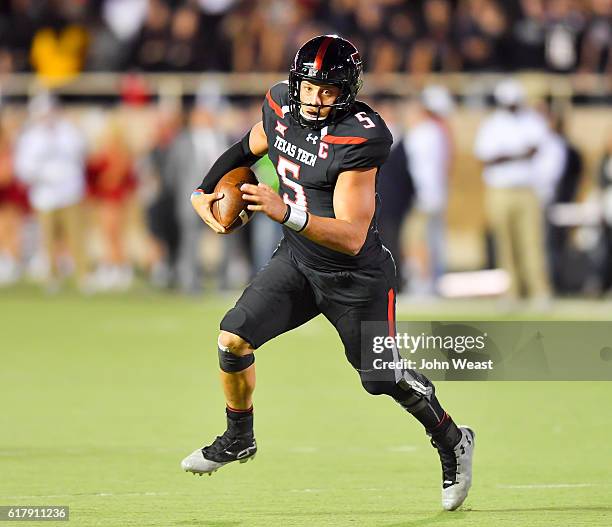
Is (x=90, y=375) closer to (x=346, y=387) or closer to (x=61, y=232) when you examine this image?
(x=346, y=387)

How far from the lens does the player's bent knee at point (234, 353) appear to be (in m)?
6.68

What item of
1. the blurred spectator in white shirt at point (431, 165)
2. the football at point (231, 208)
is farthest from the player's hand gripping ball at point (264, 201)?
the blurred spectator in white shirt at point (431, 165)

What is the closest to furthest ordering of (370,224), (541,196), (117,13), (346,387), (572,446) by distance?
(370,224)
(572,446)
(346,387)
(541,196)
(117,13)

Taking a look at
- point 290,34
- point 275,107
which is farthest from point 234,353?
point 290,34

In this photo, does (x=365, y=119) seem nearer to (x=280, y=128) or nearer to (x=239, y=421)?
(x=280, y=128)

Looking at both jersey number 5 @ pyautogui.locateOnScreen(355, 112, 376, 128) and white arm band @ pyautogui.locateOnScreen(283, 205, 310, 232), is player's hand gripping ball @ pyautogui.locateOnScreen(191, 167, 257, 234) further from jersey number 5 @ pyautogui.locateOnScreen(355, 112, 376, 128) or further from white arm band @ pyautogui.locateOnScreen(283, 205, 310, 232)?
jersey number 5 @ pyautogui.locateOnScreen(355, 112, 376, 128)

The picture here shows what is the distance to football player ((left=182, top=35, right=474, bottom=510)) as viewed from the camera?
6.57 meters

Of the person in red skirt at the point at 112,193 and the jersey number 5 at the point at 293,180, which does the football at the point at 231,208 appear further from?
the person in red skirt at the point at 112,193

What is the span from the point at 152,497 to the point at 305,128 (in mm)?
1795

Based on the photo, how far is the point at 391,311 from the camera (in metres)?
6.78

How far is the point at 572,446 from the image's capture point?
27.4ft

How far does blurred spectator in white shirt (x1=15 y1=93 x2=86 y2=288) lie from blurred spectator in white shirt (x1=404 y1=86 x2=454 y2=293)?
405cm

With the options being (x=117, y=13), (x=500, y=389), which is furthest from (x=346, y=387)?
(x=117, y=13)

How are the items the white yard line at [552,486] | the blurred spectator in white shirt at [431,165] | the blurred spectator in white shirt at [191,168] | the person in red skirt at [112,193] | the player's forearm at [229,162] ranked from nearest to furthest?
1. the player's forearm at [229,162]
2. the white yard line at [552,486]
3. the blurred spectator in white shirt at [431,165]
4. the blurred spectator in white shirt at [191,168]
5. the person in red skirt at [112,193]
